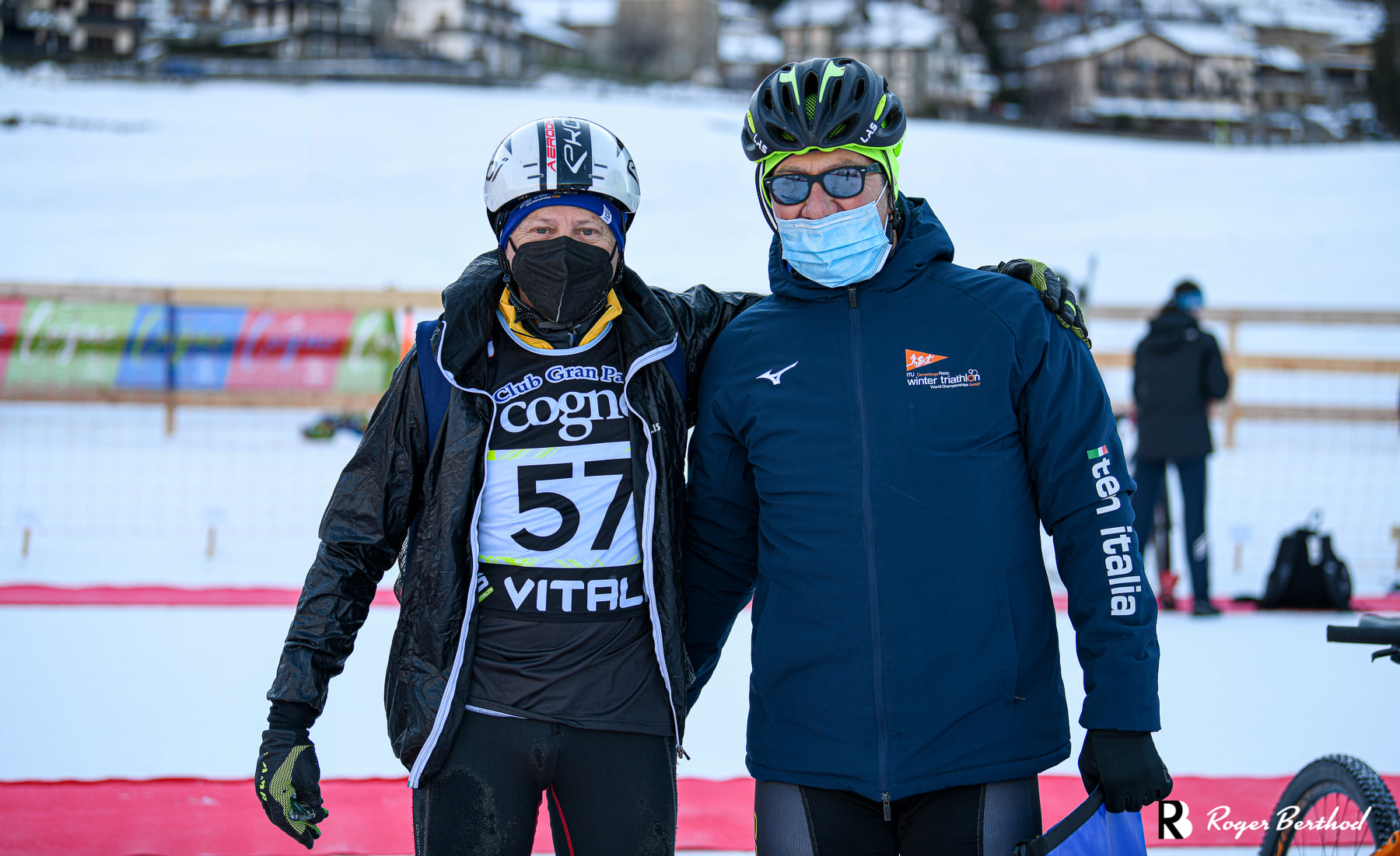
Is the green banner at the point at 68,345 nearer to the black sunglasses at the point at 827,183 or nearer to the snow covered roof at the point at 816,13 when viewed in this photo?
the black sunglasses at the point at 827,183

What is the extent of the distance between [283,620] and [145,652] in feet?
2.24

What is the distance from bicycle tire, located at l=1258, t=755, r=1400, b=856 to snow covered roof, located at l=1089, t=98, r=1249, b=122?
6425 cm

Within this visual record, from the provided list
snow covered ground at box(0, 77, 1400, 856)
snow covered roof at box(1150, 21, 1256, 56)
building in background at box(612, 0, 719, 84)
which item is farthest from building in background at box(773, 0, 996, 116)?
snow covered ground at box(0, 77, 1400, 856)

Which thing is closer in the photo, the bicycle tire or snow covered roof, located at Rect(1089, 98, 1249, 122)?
the bicycle tire

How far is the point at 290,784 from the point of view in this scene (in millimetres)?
1914

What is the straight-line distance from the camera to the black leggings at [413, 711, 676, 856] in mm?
1947

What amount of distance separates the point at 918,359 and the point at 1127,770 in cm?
72

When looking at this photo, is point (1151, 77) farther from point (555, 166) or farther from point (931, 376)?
point (931, 376)

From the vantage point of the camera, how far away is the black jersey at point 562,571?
196cm

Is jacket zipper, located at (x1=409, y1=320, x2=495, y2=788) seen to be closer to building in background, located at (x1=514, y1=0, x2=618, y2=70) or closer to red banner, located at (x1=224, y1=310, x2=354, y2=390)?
red banner, located at (x1=224, y1=310, x2=354, y2=390)

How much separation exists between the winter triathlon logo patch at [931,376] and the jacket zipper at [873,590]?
81 millimetres

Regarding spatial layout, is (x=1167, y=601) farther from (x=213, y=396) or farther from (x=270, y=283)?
(x=270, y=283)

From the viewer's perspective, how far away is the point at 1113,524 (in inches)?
70.9
